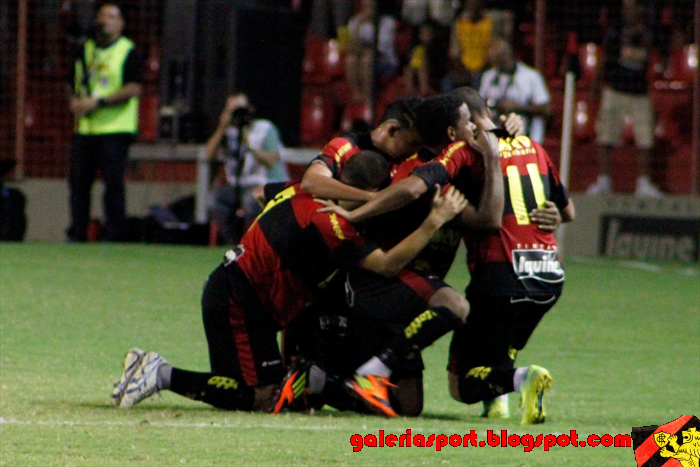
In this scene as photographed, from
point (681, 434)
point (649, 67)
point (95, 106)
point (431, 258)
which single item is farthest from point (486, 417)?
point (649, 67)

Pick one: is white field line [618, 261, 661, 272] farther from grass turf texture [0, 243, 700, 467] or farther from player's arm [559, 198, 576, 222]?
player's arm [559, 198, 576, 222]

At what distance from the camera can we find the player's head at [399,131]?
5.77 metres

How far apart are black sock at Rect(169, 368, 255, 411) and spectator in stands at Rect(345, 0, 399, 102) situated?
10952 millimetres

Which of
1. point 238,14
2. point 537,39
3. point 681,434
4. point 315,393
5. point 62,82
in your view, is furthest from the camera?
point 62,82

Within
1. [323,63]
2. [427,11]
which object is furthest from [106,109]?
[427,11]

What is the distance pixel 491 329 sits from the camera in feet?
19.2

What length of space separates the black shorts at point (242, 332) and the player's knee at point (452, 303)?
2.31 ft

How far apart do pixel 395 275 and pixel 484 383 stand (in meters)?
0.60

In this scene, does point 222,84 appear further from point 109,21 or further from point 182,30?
point 109,21

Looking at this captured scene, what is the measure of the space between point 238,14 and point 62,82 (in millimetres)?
3263

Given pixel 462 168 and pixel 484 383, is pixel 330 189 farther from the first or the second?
pixel 484 383

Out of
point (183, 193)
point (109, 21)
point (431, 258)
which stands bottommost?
point (183, 193)

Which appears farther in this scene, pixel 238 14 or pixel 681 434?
pixel 238 14

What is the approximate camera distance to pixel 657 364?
24.2 feet
